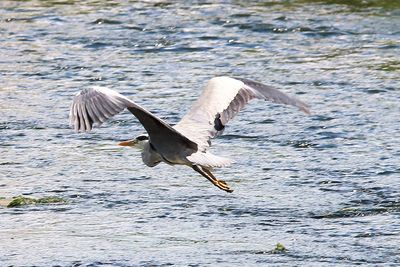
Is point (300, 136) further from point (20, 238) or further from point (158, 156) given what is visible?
point (20, 238)

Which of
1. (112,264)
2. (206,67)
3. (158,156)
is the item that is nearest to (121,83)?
(206,67)

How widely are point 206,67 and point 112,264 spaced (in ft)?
15.9

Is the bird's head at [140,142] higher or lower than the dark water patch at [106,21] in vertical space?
higher

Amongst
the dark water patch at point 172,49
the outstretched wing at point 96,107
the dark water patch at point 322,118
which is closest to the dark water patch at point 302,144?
the dark water patch at point 322,118

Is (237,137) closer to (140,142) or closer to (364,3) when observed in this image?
(140,142)

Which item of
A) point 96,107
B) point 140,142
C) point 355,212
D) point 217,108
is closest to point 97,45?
point 140,142

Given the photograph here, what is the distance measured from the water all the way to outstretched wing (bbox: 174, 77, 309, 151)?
511 millimetres

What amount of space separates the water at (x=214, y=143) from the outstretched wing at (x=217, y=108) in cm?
51

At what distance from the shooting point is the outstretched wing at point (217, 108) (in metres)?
7.29

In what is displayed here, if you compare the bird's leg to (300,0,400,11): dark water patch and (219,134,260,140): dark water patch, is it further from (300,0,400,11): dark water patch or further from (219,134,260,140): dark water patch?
(300,0,400,11): dark water patch

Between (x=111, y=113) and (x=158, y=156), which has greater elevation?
(x=111, y=113)

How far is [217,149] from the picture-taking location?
29.6 ft

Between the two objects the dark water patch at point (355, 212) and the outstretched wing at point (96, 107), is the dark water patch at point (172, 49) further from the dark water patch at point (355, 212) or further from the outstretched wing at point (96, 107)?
the outstretched wing at point (96, 107)

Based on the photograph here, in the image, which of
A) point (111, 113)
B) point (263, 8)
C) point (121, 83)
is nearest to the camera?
point (111, 113)
